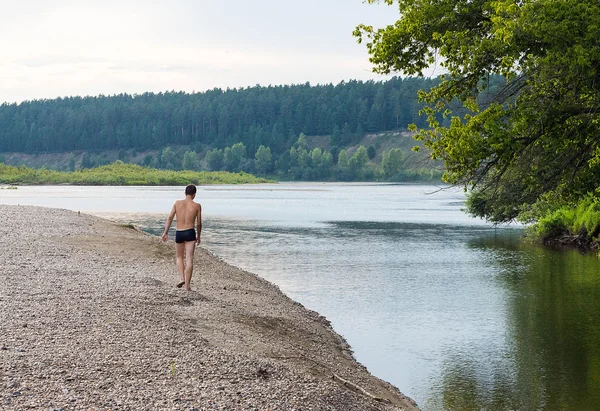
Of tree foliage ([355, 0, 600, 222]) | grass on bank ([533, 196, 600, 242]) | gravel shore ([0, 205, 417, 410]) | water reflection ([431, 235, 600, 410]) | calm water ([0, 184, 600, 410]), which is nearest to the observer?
gravel shore ([0, 205, 417, 410])

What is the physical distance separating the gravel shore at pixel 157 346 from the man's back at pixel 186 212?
4.71 feet

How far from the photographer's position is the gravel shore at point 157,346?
29.4 ft

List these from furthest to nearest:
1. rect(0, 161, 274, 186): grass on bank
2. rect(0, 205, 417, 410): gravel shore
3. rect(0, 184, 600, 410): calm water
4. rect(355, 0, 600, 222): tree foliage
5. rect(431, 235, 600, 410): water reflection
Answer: rect(0, 161, 274, 186): grass on bank → rect(355, 0, 600, 222): tree foliage → rect(0, 184, 600, 410): calm water → rect(431, 235, 600, 410): water reflection → rect(0, 205, 417, 410): gravel shore

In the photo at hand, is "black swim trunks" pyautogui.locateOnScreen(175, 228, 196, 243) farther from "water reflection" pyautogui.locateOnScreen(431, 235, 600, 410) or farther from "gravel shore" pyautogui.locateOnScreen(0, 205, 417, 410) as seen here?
"water reflection" pyautogui.locateOnScreen(431, 235, 600, 410)

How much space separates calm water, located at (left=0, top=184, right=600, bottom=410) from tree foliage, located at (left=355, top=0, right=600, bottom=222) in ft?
10.7

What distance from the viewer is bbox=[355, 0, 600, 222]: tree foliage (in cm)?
1597

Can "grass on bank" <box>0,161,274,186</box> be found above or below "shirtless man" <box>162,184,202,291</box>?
below

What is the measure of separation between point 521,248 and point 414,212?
30.1 m

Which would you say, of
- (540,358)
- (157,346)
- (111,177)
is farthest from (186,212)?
(111,177)

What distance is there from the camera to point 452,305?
71.0 feet

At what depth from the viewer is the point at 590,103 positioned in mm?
18031

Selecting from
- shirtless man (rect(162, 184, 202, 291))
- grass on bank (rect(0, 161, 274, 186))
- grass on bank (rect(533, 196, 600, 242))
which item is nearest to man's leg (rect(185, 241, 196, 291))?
shirtless man (rect(162, 184, 202, 291))

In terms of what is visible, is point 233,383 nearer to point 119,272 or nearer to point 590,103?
point 119,272

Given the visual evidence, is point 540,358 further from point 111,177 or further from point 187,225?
point 111,177
